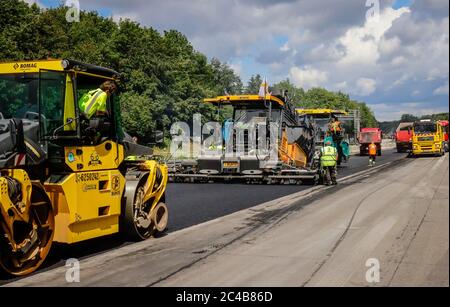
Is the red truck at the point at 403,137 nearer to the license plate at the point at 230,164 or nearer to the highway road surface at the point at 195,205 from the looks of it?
the license plate at the point at 230,164

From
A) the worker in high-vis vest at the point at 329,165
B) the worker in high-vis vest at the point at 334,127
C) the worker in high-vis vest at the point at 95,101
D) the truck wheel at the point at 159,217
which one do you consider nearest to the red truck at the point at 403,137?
the worker in high-vis vest at the point at 334,127

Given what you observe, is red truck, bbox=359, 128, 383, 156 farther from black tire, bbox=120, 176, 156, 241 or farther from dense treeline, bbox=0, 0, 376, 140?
black tire, bbox=120, 176, 156, 241

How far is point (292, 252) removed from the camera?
7.14 meters

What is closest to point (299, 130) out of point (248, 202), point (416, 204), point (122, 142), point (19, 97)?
point (248, 202)

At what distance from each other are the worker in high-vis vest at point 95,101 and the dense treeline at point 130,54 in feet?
86.2

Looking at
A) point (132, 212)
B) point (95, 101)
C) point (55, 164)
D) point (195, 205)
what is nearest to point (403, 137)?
point (195, 205)

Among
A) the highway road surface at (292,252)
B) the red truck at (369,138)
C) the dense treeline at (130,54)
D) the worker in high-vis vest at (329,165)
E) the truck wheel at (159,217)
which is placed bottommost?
the highway road surface at (292,252)

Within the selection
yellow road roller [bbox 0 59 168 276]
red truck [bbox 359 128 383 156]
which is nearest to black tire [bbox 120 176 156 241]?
yellow road roller [bbox 0 59 168 276]

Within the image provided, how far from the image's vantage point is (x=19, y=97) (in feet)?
22.5

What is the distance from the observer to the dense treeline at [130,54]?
117 feet

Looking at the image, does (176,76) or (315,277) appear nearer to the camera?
(315,277)

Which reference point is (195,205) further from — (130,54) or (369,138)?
(130,54)

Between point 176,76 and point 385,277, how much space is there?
53.7m

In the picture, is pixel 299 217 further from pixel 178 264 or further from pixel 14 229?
pixel 14 229
